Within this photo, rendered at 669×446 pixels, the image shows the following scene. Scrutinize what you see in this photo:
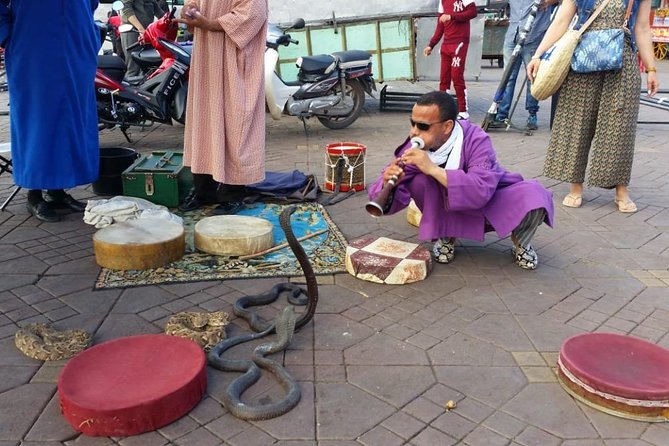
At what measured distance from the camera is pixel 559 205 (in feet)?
14.7

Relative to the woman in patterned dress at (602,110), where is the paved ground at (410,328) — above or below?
below

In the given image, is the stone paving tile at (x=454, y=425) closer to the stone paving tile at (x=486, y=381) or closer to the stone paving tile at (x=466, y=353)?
the stone paving tile at (x=486, y=381)

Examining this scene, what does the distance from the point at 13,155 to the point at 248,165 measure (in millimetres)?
1454

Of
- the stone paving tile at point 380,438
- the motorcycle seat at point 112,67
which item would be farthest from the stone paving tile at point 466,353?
the motorcycle seat at point 112,67

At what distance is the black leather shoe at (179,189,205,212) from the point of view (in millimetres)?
4293

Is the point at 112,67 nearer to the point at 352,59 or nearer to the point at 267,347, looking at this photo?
the point at 352,59

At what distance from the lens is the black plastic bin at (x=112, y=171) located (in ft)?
14.7

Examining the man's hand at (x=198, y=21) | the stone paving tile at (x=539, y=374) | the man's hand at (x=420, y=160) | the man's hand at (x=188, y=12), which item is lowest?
the stone paving tile at (x=539, y=374)

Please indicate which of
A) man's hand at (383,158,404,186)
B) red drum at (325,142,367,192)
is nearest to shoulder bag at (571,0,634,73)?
red drum at (325,142,367,192)

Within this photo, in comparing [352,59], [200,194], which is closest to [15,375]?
Result: [200,194]

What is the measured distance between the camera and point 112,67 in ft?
19.4

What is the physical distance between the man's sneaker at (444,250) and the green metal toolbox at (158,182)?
1.83 meters

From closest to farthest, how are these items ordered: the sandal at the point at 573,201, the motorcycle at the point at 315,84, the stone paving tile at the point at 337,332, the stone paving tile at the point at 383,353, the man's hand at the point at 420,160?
the stone paving tile at the point at 383,353 < the stone paving tile at the point at 337,332 < the man's hand at the point at 420,160 < the sandal at the point at 573,201 < the motorcycle at the point at 315,84

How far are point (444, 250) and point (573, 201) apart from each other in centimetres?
154
